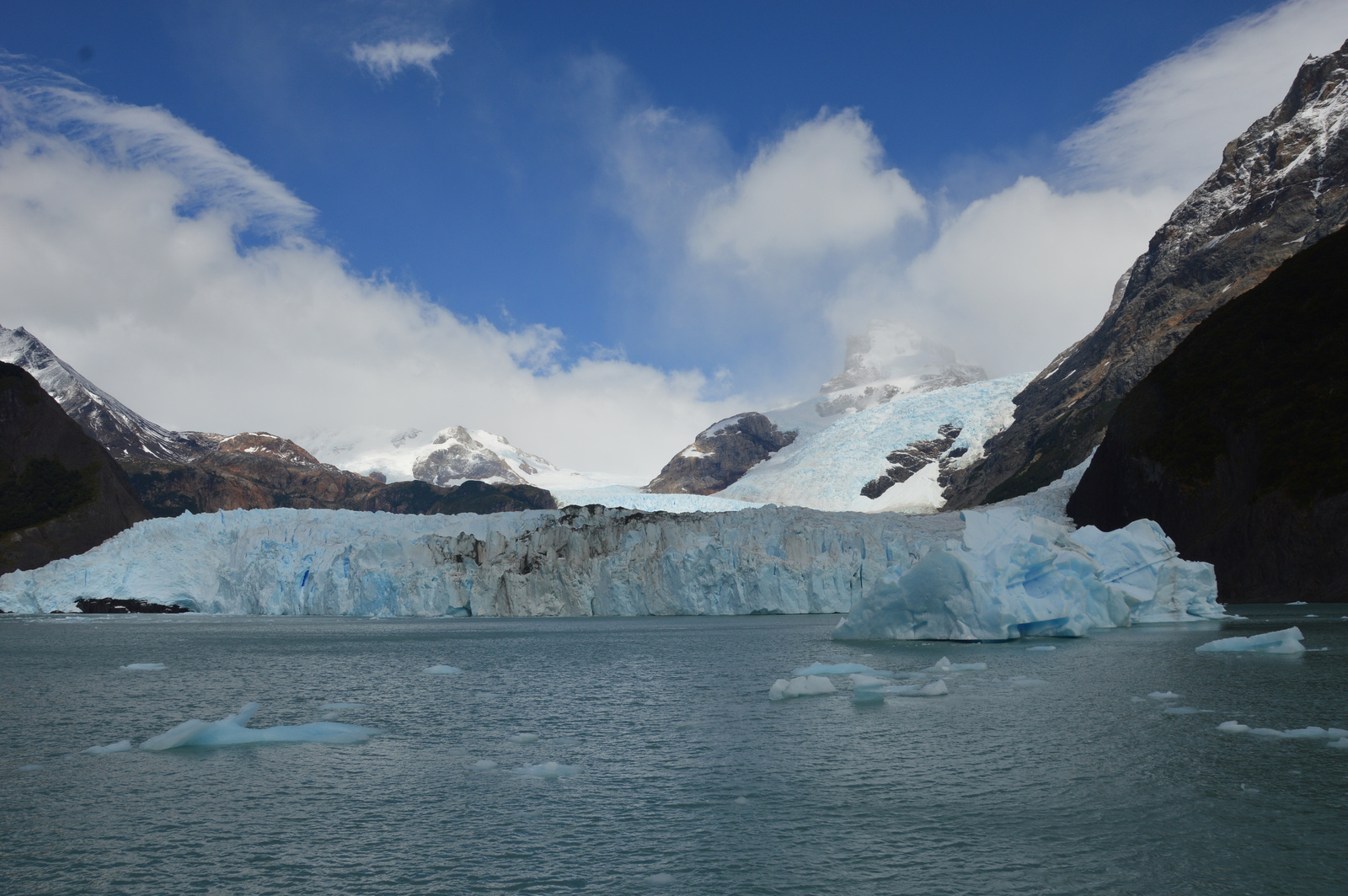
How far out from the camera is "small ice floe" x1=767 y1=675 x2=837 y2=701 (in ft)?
44.0

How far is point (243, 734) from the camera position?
10680mm

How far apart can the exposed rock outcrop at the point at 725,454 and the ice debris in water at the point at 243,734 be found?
509 feet

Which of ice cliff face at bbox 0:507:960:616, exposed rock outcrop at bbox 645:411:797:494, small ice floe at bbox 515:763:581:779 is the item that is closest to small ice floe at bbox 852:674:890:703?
small ice floe at bbox 515:763:581:779

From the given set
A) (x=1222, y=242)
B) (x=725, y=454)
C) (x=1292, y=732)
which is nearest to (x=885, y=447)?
(x=1222, y=242)

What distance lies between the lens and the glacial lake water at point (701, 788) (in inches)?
238

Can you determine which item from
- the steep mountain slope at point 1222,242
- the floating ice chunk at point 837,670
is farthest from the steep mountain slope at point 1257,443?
the floating ice chunk at point 837,670

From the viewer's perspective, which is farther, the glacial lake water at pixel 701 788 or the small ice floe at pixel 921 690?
the small ice floe at pixel 921 690

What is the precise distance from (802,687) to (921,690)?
1811mm

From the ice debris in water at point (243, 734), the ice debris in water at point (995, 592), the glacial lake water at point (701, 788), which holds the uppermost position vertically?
the ice debris in water at point (995, 592)

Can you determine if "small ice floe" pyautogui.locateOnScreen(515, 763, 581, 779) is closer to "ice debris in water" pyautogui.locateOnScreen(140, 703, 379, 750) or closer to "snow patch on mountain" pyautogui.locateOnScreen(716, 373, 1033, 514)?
"ice debris in water" pyautogui.locateOnScreen(140, 703, 379, 750)

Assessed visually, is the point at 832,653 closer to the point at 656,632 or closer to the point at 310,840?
the point at 656,632

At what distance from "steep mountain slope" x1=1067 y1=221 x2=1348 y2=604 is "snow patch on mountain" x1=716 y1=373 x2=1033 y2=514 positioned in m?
67.2

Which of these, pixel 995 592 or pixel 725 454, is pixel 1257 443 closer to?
pixel 995 592

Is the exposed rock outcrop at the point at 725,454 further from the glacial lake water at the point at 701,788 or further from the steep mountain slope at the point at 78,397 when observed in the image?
the glacial lake water at the point at 701,788
